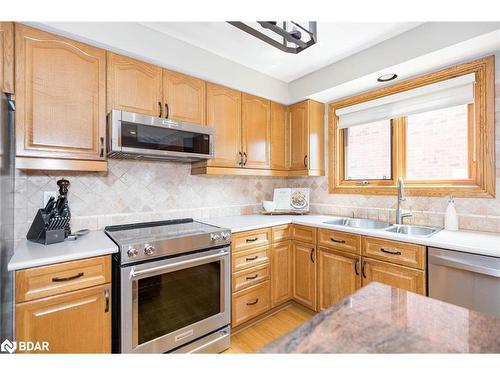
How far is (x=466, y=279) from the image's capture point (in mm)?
1401

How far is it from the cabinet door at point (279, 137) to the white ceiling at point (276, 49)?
0.46m

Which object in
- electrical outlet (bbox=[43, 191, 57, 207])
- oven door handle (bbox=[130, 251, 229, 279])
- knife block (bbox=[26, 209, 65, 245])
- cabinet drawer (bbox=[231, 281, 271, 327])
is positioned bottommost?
cabinet drawer (bbox=[231, 281, 271, 327])

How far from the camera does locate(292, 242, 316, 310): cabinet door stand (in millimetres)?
2277

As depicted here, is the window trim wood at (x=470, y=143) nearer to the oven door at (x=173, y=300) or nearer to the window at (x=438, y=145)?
the window at (x=438, y=145)

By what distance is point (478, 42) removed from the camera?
1630 millimetres

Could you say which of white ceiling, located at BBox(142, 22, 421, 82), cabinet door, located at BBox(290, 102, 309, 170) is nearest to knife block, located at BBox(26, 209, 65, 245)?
white ceiling, located at BBox(142, 22, 421, 82)

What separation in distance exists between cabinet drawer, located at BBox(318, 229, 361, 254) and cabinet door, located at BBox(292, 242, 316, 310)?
15 centimetres

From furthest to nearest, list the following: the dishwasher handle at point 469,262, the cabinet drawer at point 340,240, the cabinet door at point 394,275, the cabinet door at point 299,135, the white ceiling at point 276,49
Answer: the cabinet door at point 299,135 < the cabinet drawer at point 340,240 < the white ceiling at point 276,49 < the cabinet door at point 394,275 < the dishwasher handle at point 469,262

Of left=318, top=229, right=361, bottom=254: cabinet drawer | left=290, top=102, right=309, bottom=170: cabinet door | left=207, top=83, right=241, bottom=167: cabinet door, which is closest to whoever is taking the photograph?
left=318, top=229, right=361, bottom=254: cabinet drawer

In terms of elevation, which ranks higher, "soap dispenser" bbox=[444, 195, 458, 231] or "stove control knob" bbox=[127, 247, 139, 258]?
"soap dispenser" bbox=[444, 195, 458, 231]

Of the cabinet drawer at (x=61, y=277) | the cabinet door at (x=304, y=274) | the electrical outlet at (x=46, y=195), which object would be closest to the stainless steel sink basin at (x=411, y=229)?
the cabinet door at (x=304, y=274)

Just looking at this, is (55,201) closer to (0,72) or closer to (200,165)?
(0,72)

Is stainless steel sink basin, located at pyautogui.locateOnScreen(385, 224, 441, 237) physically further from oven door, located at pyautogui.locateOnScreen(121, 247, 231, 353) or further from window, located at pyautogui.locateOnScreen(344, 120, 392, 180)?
oven door, located at pyautogui.locateOnScreen(121, 247, 231, 353)

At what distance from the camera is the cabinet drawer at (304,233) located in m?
2.28
